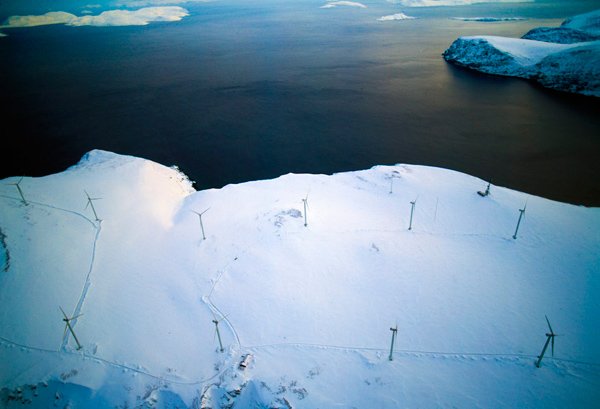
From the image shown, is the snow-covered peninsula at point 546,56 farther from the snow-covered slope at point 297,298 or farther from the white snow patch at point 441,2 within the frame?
the white snow patch at point 441,2

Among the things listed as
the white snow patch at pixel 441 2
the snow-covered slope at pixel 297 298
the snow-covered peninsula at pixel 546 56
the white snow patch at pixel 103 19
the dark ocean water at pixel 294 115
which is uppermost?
the white snow patch at pixel 441 2

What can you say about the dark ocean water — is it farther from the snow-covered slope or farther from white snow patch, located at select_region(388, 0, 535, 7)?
white snow patch, located at select_region(388, 0, 535, 7)

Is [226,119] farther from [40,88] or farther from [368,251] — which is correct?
[40,88]

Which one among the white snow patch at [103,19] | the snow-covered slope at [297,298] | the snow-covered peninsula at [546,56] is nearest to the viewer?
the snow-covered slope at [297,298]

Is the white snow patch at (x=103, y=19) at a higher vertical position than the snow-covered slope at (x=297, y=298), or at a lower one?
higher

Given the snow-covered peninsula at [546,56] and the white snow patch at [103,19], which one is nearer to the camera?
the snow-covered peninsula at [546,56]

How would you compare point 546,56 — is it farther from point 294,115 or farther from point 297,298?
point 297,298

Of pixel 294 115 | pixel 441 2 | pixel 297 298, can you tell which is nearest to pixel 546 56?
pixel 294 115

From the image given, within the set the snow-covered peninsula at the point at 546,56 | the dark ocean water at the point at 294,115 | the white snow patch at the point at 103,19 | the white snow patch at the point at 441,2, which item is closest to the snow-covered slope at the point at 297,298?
the dark ocean water at the point at 294,115
